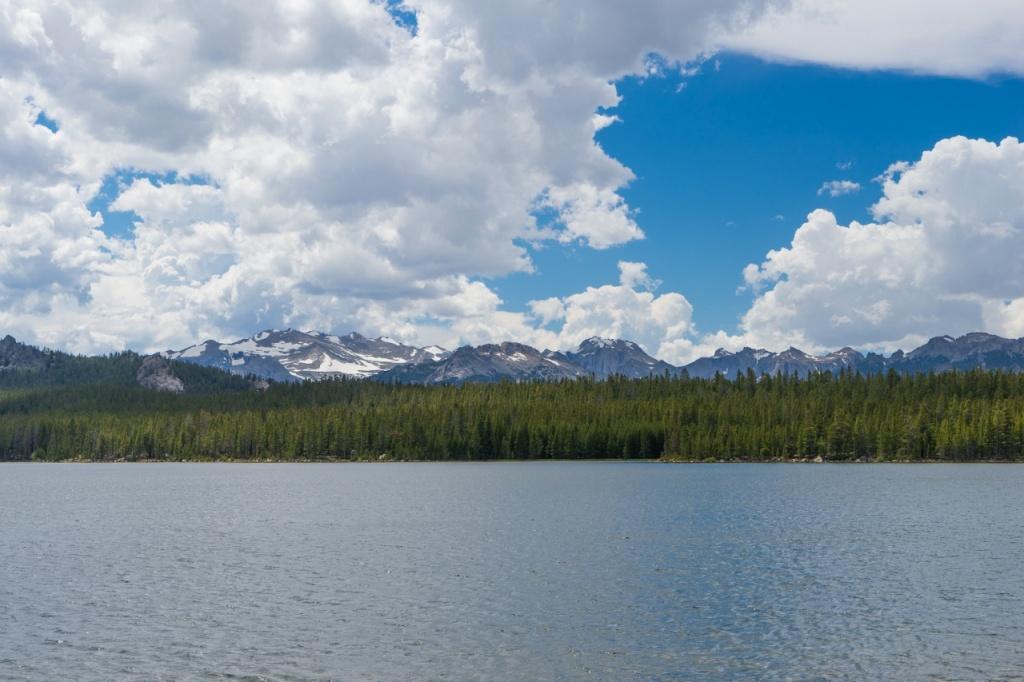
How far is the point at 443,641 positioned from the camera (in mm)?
40969

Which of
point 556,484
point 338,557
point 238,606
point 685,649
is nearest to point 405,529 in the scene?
point 338,557

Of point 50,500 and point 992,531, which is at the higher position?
point 992,531

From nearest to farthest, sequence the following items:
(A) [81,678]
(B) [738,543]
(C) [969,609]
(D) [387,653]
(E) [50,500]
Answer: (A) [81,678]
(D) [387,653]
(C) [969,609]
(B) [738,543]
(E) [50,500]

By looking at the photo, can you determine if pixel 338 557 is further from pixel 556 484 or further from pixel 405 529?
pixel 556 484

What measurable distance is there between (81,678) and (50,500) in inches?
4060

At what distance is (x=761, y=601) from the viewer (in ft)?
159

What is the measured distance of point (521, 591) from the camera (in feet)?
172

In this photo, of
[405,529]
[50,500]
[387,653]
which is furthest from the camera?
[50,500]

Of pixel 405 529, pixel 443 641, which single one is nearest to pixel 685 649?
pixel 443 641

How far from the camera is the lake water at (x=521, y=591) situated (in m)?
37.5

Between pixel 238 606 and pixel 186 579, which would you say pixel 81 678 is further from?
pixel 186 579

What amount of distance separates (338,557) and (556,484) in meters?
80.9

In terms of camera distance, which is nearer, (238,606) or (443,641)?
(443,641)

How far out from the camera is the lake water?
37.5 m
